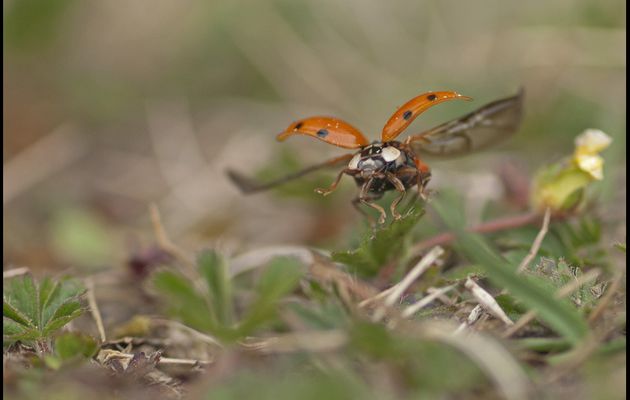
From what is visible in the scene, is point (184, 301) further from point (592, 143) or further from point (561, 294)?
point (592, 143)

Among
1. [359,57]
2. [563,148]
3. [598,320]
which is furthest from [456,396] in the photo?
[359,57]

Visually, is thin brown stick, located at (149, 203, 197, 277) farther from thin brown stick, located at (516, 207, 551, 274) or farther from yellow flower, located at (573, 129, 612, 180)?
yellow flower, located at (573, 129, 612, 180)

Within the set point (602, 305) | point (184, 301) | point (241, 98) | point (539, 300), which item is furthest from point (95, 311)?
point (241, 98)

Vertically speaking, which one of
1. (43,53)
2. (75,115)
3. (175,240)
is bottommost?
(175,240)

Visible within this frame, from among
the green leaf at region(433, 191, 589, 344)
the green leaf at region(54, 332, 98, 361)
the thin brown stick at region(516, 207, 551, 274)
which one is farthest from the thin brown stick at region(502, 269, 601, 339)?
the green leaf at region(54, 332, 98, 361)

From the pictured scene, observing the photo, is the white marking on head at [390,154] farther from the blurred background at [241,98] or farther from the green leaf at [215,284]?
the blurred background at [241,98]

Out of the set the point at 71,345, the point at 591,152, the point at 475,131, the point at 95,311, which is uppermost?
the point at 475,131

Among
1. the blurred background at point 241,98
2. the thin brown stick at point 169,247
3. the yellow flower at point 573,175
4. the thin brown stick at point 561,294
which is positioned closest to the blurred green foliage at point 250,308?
the thin brown stick at point 561,294

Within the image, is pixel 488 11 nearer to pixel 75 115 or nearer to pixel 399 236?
pixel 75 115
